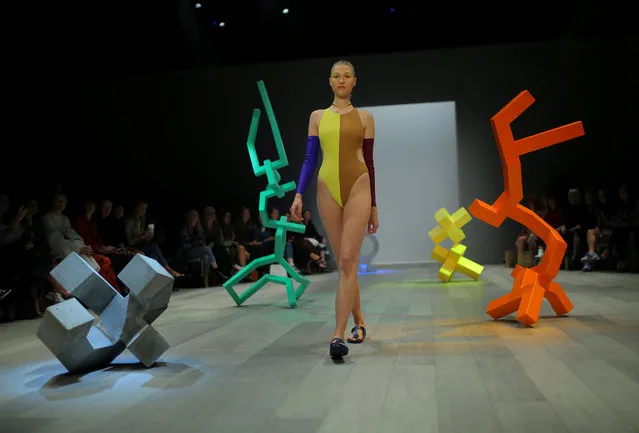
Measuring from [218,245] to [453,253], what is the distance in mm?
2940

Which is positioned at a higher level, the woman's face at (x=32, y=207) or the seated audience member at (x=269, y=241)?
the woman's face at (x=32, y=207)

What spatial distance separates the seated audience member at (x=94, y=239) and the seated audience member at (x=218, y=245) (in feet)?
6.25

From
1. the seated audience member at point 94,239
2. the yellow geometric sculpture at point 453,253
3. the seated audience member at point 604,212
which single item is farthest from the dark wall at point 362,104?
the seated audience member at point 94,239

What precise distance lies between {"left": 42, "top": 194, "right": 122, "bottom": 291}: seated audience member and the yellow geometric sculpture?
12.4 feet

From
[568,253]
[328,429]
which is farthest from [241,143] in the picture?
[328,429]

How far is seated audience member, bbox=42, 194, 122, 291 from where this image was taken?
5.75m

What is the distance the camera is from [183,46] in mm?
10852

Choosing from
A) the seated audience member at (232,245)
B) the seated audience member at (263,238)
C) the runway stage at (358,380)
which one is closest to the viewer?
the runway stage at (358,380)

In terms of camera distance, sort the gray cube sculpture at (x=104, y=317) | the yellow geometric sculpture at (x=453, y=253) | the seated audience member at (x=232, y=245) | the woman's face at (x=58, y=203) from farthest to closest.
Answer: the seated audience member at (x=232, y=245), the yellow geometric sculpture at (x=453, y=253), the woman's face at (x=58, y=203), the gray cube sculpture at (x=104, y=317)

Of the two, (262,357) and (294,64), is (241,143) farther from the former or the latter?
(262,357)

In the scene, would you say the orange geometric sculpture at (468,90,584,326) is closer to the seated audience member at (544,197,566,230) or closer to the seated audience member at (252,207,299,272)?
the seated audience member at (544,197,566,230)

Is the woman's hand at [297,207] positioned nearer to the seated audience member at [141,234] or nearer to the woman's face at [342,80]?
the woman's face at [342,80]

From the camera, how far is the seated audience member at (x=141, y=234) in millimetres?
7270

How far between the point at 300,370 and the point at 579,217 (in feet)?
23.3
